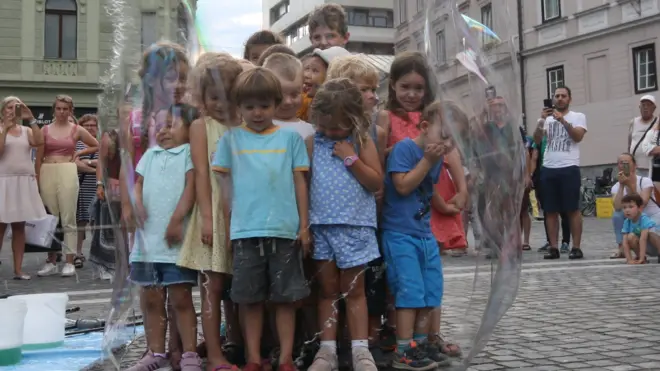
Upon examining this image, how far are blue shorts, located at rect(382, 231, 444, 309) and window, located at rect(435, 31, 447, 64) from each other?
80cm

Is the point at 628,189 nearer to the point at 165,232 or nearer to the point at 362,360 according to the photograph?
the point at 362,360

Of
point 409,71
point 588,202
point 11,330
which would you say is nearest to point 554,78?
point 588,202

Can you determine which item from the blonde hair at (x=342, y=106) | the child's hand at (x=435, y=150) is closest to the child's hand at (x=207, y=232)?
the blonde hair at (x=342, y=106)

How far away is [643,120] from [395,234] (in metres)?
6.71

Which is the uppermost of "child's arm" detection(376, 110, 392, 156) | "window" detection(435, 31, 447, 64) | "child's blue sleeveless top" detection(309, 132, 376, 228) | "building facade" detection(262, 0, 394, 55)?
"building facade" detection(262, 0, 394, 55)

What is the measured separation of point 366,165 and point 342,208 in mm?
209

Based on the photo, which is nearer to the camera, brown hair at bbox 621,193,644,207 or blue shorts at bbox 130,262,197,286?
blue shorts at bbox 130,262,197,286

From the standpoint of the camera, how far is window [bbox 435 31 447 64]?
2.83 meters

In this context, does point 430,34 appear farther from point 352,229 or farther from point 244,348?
point 244,348

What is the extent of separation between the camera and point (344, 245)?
3059mm

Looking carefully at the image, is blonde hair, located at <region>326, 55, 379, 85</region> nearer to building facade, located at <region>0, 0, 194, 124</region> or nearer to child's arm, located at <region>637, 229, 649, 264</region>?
child's arm, located at <region>637, 229, 649, 264</region>

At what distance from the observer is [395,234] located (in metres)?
3.23

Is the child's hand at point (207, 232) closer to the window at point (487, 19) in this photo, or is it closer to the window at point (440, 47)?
the window at point (440, 47)

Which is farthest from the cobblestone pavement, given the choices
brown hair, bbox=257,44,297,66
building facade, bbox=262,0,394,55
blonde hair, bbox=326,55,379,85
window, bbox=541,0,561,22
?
window, bbox=541,0,561,22
